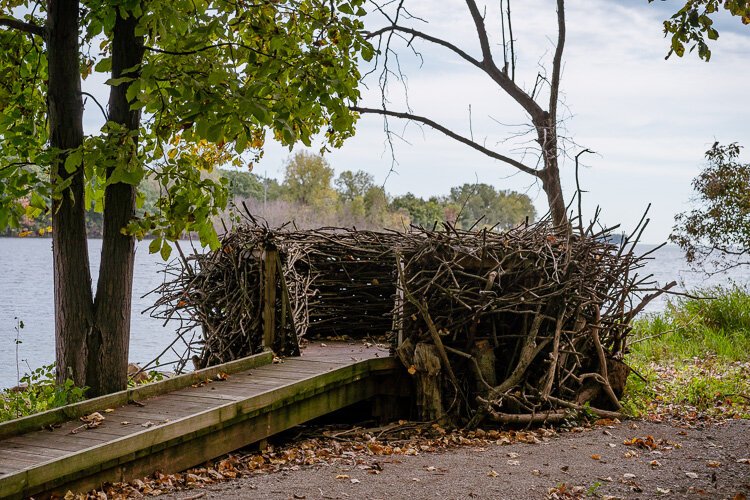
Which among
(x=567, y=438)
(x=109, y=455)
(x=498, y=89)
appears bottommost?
(x=567, y=438)

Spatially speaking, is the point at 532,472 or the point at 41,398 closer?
the point at 532,472

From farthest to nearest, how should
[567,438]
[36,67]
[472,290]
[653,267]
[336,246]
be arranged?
[653,267], [336,246], [36,67], [472,290], [567,438]

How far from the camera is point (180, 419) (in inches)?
215

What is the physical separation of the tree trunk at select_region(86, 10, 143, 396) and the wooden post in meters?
1.44

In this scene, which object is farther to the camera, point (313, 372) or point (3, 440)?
point (313, 372)

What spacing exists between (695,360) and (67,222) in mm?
9908

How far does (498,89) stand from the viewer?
545 inches

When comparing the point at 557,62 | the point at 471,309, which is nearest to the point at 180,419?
the point at 471,309

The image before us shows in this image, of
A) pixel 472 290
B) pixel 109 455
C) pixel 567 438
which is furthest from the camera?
pixel 472 290

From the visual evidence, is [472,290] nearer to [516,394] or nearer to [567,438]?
[516,394]

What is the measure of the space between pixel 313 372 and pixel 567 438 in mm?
2535

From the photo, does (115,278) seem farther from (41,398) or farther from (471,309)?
(471,309)

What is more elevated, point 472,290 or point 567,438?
point 472,290

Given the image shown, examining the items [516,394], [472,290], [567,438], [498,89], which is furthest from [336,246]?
[498,89]
